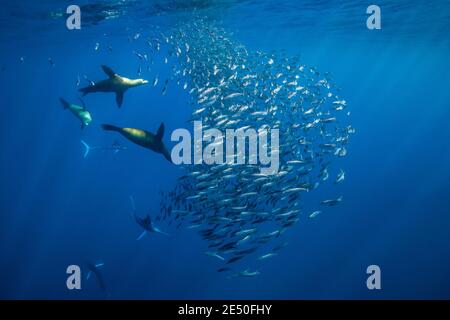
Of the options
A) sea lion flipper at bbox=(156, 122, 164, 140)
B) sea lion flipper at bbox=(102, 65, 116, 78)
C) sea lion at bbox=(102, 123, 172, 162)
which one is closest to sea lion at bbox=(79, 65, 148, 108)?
sea lion flipper at bbox=(102, 65, 116, 78)

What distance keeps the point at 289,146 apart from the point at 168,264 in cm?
1571

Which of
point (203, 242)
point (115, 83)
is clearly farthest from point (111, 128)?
point (203, 242)

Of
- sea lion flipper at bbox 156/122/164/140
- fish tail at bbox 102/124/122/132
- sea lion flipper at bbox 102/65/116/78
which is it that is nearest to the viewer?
sea lion flipper at bbox 156/122/164/140

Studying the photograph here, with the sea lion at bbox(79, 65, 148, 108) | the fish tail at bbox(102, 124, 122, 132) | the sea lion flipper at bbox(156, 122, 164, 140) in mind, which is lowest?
the sea lion flipper at bbox(156, 122, 164, 140)

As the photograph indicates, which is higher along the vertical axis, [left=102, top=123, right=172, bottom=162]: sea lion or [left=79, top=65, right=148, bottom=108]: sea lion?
[left=79, top=65, right=148, bottom=108]: sea lion

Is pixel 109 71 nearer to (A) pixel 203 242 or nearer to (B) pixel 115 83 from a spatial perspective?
(B) pixel 115 83

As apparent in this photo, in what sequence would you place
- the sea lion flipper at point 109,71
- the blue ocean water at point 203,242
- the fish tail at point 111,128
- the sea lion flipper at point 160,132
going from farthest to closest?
the blue ocean water at point 203,242 < the sea lion flipper at point 109,71 < the fish tail at point 111,128 < the sea lion flipper at point 160,132

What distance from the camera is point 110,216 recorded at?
96.2 ft

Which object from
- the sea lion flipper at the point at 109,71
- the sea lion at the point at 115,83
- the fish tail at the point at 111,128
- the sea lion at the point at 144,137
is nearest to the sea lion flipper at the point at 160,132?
the sea lion at the point at 144,137

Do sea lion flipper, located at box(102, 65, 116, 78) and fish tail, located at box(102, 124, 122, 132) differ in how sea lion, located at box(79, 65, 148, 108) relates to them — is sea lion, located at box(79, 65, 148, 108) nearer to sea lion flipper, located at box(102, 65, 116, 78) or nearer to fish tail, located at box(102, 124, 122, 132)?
sea lion flipper, located at box(102, 65, 116, 78)

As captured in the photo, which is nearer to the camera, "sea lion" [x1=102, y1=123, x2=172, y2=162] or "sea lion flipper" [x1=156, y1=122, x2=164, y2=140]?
"sea lion flipper" [x1=156, y1=122, x2=164, y2=140]

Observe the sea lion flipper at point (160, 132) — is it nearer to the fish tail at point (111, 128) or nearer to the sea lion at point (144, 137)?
the sea lion at point (144, 137)
